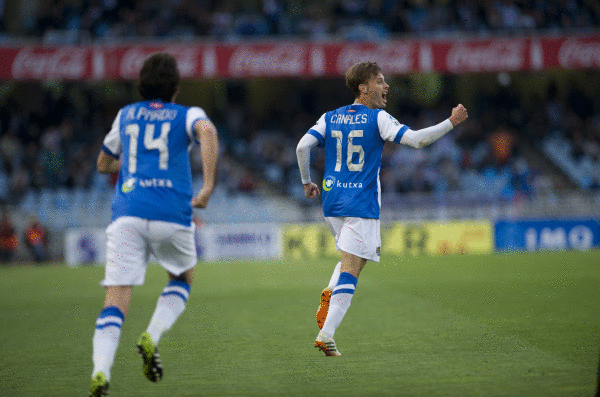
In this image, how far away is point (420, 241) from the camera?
18.7 meters

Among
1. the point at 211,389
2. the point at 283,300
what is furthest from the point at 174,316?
the point at 283,300

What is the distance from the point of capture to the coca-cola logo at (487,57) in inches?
838

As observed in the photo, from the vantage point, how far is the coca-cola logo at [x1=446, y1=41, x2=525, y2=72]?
21281 millimetres

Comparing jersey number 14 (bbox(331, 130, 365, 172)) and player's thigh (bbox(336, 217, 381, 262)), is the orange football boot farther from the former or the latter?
jersey number 14 (bbox(331, 130, 365, 172))

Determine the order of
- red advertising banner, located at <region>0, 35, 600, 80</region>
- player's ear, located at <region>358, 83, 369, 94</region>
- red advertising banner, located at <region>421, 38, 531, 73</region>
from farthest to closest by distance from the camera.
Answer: red advertising banner, located at <region>421, 38, 531, 73</region>
red advertising banner, located at <region>0, 35, 600, 80</region>
player's ear, located at <region>358, 83, 369, 94</region>

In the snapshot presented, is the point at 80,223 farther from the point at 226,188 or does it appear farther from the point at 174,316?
the point at 174,316

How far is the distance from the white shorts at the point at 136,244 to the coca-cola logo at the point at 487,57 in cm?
1831

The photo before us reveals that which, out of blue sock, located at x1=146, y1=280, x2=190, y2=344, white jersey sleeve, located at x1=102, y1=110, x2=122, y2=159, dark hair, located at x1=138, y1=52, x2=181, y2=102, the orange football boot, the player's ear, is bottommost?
the orange football boot

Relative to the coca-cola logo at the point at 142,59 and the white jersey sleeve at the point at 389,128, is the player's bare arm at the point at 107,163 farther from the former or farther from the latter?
the coca-cola logo at the point at 142,59

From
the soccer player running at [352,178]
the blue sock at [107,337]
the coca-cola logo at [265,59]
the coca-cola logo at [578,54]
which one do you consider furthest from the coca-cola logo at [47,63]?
the blue sock at [107,337]

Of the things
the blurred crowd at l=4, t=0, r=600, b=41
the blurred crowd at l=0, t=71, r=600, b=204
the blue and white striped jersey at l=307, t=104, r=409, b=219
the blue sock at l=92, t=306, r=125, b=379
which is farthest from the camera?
the blurred crowd at l=4, t=0, r=600, b=41

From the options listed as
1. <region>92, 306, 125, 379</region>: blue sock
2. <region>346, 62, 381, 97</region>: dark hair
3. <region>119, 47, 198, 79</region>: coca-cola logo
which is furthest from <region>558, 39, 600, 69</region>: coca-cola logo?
<region>92, 306, 125, 379</region>: blue sock

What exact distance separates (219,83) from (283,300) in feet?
54.2

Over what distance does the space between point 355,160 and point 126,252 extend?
2163 millimetres
